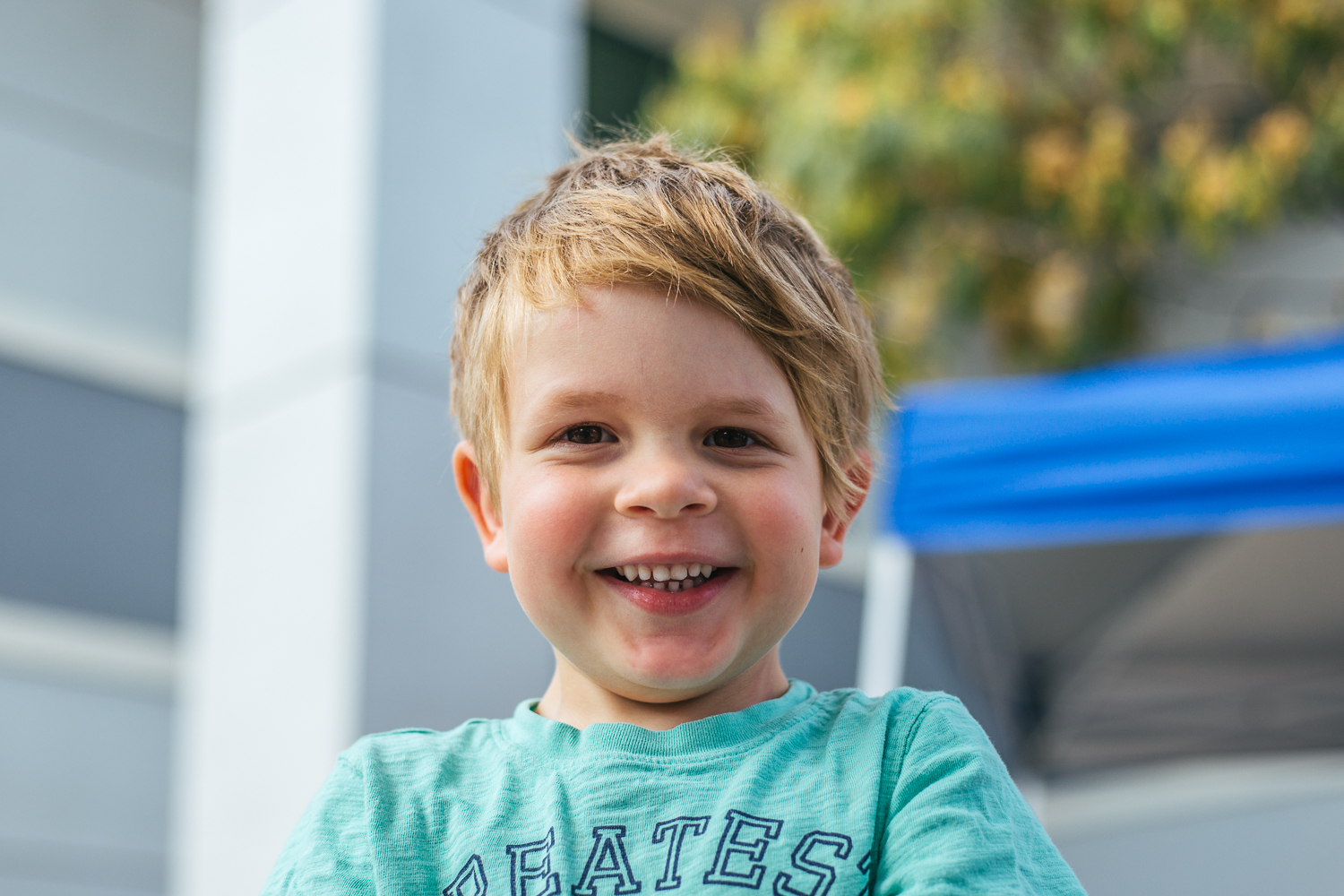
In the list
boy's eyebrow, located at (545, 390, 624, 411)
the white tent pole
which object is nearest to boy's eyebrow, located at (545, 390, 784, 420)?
boy's eyebrow, located at (545, 390, 624, 411)

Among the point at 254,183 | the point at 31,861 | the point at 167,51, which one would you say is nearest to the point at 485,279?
the point at 254,183

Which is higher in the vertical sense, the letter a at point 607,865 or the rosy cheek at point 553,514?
the rosy cheek at point 553,514

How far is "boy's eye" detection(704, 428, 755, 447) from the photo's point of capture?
3.34 ft

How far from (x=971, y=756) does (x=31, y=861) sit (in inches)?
173

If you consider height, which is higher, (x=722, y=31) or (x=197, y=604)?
(x=722, y=31)

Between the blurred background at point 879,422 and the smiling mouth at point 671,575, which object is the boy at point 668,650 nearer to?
the smiling mouth at point 671,575

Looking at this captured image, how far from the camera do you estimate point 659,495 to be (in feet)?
3.15

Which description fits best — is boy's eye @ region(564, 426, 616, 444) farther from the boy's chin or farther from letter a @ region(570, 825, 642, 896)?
letter a @ region(570, 825, 642, 896)

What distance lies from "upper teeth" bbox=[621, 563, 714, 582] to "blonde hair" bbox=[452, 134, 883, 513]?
157 mm

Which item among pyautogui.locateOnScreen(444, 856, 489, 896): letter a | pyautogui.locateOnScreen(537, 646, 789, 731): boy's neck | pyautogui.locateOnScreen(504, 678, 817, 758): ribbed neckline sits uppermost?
pyautogui.locateOnScreen(537, 646, 789, 731): boy's neck

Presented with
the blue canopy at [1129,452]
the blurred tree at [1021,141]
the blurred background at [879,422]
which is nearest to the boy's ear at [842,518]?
the blurred background at [879,422]

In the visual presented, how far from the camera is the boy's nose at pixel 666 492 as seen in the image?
3.15ft

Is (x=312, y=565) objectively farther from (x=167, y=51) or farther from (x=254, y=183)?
(x=167, y=51)

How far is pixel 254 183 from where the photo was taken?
3207 millimetres
